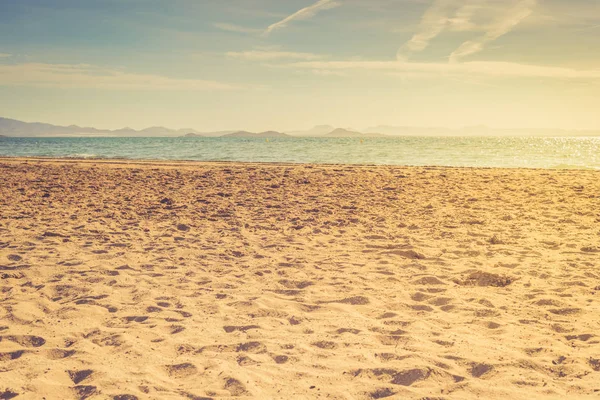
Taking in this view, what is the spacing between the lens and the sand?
11.6ft

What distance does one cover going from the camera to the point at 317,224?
29.8 ft

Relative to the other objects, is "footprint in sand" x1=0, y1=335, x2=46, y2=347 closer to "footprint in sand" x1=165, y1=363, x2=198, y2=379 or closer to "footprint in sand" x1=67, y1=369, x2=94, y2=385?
"footprint in sand" x1=67, y1=369, x2=94, y2=385

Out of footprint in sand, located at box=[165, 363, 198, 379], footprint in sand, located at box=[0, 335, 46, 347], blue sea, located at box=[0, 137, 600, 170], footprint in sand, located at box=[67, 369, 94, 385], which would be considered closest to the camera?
footprint in sand, located at box=[67, 369, 94, 385]

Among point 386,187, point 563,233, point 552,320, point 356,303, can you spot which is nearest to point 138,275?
point 356,303

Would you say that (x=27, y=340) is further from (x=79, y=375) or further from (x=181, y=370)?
(x=181, y=370)

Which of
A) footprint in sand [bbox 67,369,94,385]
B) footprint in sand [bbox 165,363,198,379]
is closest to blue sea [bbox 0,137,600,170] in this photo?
footprint in sand [bbox 165,363,198,379]

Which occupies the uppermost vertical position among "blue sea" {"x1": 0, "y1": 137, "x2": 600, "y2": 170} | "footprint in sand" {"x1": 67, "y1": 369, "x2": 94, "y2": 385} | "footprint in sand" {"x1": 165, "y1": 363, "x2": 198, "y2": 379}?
"blue sea" {"x1": 0, "y1": 137, "x2": 600, "y2": 170}

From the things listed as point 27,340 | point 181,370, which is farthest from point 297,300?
point 27,340

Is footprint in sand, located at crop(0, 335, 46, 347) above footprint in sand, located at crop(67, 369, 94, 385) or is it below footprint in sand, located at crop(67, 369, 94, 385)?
above

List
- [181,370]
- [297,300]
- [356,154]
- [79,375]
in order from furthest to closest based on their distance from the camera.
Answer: [356,154] → [297,300] → [181,370] → [79,375]

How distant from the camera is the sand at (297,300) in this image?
11.6ft

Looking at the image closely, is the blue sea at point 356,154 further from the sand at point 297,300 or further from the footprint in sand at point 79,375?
the footprint in sand at point 79,375

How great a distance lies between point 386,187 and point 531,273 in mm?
7759

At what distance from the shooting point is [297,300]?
17.3 feet
